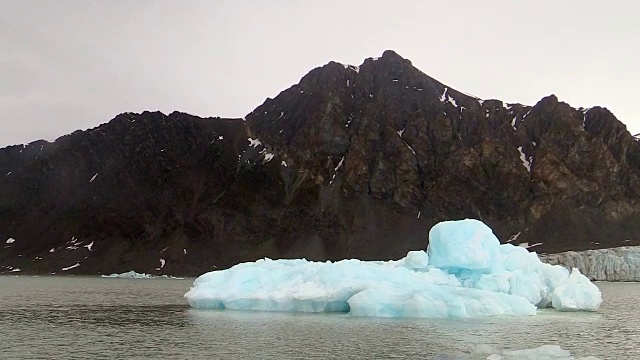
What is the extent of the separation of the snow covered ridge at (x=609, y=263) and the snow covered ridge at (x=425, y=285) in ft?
290

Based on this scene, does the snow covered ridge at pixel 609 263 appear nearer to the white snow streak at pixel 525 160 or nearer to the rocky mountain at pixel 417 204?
the rocky mountain at pixel 417 204

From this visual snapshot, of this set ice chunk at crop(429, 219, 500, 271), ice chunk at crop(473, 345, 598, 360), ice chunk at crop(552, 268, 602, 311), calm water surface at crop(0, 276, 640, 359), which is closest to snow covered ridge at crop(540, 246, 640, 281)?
ice chunk at crop(552, 268, 602, 311)

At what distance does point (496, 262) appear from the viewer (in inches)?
1898

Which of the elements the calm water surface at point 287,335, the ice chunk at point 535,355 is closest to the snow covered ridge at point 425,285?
the calm water surface at point 287,335

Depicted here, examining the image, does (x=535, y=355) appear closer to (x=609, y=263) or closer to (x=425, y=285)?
(x=425, y=285)

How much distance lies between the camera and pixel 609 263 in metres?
131

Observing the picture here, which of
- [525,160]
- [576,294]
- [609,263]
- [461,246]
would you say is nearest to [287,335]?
[461,246]

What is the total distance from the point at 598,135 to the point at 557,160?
1646cm

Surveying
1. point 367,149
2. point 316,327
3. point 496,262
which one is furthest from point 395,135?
point 316,327

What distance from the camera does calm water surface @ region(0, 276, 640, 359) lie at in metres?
26.5

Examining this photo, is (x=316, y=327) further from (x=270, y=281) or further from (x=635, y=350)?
(x=635, y=350)

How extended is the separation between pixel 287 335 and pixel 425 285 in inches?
492

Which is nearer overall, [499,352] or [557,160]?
[499,352]

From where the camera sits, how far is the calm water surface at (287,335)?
26.5 meters
